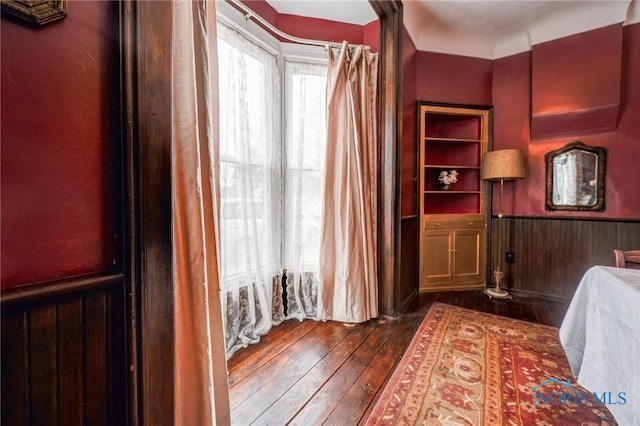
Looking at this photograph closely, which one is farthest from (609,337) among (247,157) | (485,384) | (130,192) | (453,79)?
(453,79)

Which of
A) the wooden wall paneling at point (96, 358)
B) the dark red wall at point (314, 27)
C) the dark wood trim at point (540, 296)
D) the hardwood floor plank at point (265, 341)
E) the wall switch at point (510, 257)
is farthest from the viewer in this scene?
the wall switch at point (510, 257)

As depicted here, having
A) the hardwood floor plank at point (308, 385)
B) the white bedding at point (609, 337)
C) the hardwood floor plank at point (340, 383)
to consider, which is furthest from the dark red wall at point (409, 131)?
the white bedding at point (609, 337)

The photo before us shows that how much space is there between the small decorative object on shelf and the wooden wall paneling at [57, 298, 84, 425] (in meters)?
3.59

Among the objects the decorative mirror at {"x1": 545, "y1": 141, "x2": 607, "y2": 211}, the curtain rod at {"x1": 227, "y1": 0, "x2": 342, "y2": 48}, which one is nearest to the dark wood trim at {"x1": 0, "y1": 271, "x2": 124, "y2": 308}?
the curtain rod at {"x1": 227, "y1": 0, "x2": 342, "y2": 48}

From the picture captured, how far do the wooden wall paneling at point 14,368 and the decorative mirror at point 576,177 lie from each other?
4067mm

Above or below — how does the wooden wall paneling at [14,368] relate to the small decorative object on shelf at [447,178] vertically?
below

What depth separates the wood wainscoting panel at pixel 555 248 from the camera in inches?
107

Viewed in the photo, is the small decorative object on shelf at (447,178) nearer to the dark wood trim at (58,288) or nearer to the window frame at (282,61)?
the window frame at (282,61)

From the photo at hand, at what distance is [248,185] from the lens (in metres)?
1.94

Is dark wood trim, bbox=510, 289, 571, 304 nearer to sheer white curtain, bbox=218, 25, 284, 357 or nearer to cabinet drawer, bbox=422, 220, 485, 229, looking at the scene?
cabinet drawer, bbox=422, 220, 485, 229

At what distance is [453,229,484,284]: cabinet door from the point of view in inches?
128

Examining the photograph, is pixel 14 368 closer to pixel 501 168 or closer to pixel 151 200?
pixel 151 200

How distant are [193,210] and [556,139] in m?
3.79

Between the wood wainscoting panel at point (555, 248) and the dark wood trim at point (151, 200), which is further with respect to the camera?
the wood wainscoting panel at point (555, 248)
